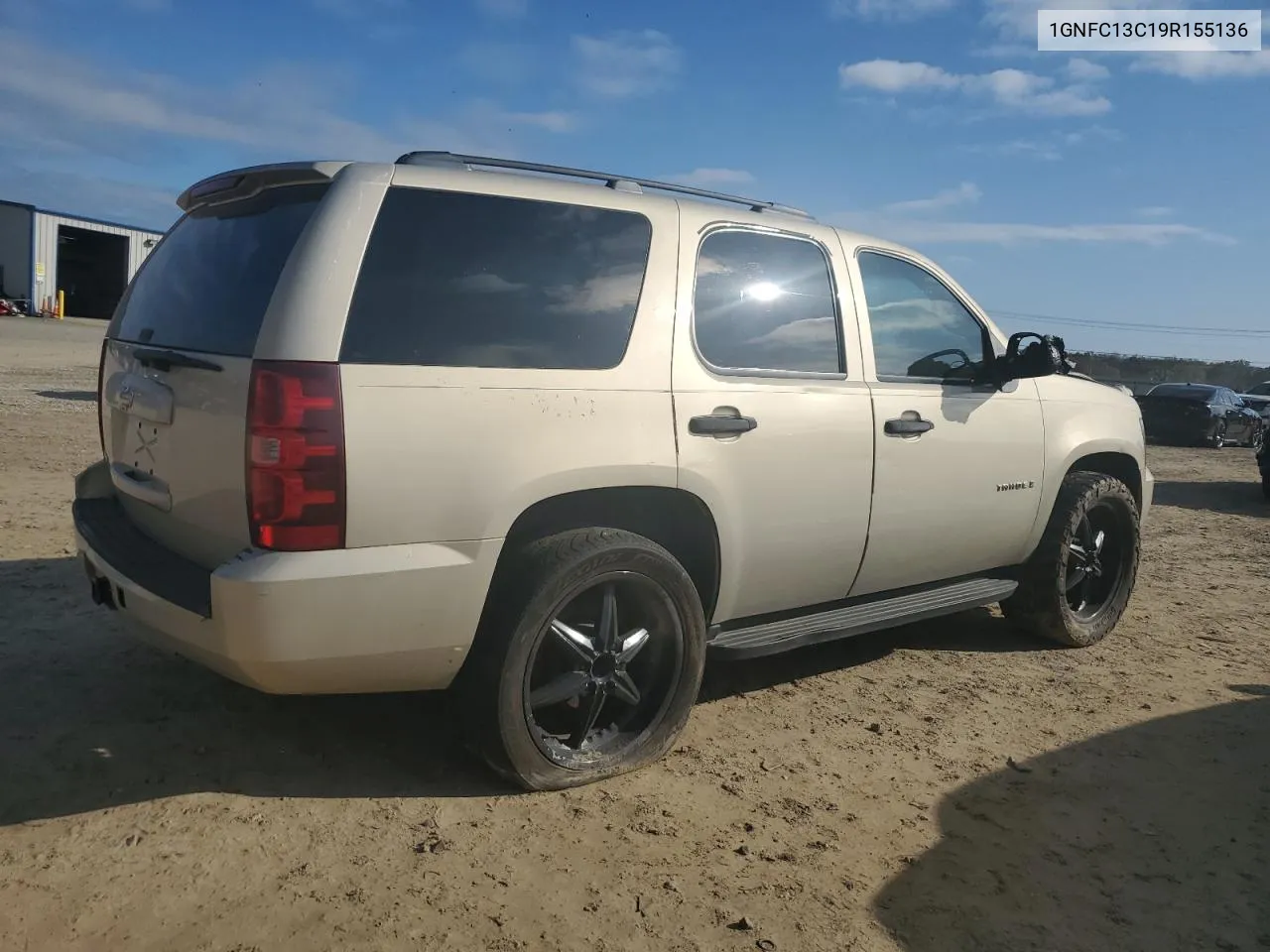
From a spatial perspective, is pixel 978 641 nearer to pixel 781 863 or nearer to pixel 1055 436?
pixel 1055 436

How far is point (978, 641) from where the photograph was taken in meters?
5.39

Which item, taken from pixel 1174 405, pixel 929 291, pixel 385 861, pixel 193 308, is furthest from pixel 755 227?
pixel 1174 405

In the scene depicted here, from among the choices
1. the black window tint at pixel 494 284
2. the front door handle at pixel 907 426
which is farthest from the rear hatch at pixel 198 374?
the front door handle at pixel 907 426

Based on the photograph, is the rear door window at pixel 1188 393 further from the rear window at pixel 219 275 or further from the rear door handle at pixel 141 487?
the rear door handle at pixel 141 487

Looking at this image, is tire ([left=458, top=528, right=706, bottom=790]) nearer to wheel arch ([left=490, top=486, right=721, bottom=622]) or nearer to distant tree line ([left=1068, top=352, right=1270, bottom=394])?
wheel arch ([left=490, top=486, right=721, bottom=622])

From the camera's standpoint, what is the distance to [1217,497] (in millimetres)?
12227

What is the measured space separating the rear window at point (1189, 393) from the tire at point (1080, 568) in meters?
16.8

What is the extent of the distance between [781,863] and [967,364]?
100 inches

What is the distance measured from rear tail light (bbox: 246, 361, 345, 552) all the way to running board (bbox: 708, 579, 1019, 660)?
5.10 feet

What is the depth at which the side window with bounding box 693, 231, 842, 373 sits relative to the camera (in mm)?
3645

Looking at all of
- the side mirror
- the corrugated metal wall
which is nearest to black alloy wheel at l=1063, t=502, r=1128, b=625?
the side mirror

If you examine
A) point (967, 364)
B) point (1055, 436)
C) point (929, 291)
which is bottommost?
point (1055, 436)

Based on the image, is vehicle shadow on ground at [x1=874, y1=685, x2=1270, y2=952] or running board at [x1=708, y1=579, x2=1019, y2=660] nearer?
vehicle shadow on ground at [x1=874, y1=685, x2=1270, y2=952]

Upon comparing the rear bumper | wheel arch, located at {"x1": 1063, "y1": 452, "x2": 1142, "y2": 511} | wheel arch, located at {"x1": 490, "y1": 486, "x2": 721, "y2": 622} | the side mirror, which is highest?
the side mirror
